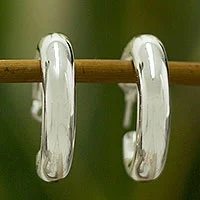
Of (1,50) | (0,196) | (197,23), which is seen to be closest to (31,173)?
(0,196)

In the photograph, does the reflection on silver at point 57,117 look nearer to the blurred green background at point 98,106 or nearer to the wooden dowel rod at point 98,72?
the wooden dowel rod at point 98,72

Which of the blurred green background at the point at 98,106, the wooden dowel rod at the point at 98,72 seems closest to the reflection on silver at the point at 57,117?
the wooden dowel rod at the point at 98,72

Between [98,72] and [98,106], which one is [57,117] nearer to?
[98,72]

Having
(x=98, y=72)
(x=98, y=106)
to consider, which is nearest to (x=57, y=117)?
(x=98, y=72)

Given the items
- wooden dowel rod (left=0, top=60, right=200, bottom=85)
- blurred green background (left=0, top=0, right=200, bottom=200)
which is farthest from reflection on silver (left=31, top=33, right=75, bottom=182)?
blurred green background (left=0, top=0, right=200, bottom=200)

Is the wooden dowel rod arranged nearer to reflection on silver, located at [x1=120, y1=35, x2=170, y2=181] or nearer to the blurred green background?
reflection on silver, located at [x1=120, y1=35, x2=170, y2=181]

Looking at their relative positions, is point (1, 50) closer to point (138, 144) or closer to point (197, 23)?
point (197, 23)
